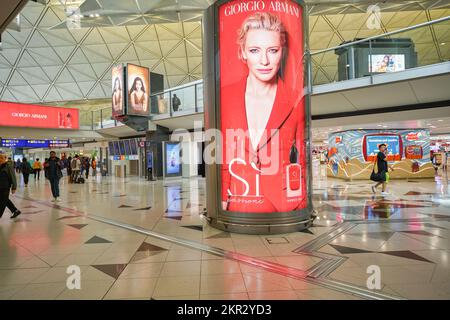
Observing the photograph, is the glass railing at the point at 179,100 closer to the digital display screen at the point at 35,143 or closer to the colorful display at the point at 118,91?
the colorful display at the point at 118,91

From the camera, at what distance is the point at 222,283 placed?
388 cm

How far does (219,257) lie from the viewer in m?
4.93

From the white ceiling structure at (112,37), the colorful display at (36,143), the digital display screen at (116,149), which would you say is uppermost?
the white ceiling structure at (112,37)

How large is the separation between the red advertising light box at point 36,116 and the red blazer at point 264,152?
19.4 metres

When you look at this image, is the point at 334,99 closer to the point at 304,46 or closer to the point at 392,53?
the point at 392,53

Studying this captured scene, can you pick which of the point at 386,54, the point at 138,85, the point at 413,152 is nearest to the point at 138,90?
the point at 138,85

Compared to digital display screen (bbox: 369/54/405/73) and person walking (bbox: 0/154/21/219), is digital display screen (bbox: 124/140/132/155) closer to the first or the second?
person walking (bbox: 0/154/21/219)

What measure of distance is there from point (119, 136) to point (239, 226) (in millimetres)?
25376

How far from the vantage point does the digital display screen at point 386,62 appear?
10219mm

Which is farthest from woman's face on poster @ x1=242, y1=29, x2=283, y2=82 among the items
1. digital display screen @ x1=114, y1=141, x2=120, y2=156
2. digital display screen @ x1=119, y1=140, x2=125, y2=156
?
digital display screen @ x1=114, y1=141, x2=120, y2=156

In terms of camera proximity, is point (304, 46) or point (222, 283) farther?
point (304, 46)

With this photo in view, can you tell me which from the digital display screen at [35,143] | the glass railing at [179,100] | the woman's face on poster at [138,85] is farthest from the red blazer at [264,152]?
the digital display screen at [35,143]
